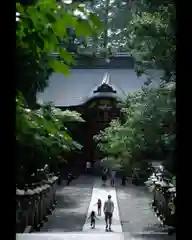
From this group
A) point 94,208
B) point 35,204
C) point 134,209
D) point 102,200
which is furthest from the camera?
point 94,208

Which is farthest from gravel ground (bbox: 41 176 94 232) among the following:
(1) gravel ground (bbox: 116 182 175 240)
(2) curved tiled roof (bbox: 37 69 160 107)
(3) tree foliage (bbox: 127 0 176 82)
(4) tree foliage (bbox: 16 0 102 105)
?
(4) tree foliage (bbox: 16 0 102 105)

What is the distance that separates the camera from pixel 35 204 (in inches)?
150

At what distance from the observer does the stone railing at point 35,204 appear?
130 inches

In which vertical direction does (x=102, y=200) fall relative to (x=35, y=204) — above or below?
below

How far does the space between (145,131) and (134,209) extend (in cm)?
143

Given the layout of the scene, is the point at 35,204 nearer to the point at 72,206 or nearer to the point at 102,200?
the point at 72,206

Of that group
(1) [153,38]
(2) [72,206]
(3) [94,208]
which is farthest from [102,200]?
(1) [153,38]

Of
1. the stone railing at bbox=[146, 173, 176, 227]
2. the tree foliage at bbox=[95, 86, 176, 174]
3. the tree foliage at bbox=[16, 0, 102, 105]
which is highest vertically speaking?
the tree foliage at bbox=[16, 0, 102, 105]

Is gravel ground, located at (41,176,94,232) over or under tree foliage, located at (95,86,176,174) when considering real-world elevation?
under

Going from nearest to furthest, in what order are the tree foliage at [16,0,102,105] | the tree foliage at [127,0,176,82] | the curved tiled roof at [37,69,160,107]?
the tree foliage at [16,0,102,105]
the tree foliage at [127,0,176,82]
the curved tiled roof at [37,69,160,107]

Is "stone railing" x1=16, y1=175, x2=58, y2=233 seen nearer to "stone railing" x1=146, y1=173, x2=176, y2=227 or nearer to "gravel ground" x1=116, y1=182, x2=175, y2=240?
"gravel ground" x1=116, y1=182, x2=175, y2=240

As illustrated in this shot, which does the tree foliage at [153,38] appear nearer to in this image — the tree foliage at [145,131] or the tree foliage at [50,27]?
the tree foliage at [145,131]

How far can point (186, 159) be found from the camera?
0.57m

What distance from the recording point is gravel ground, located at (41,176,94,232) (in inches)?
163
